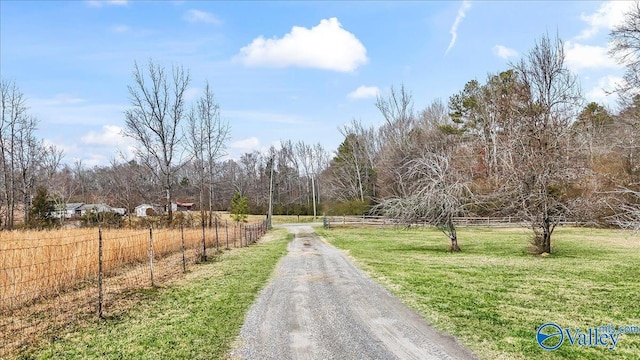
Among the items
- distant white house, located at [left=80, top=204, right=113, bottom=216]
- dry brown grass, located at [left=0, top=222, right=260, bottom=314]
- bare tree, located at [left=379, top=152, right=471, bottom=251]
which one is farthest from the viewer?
distant white house, located at [left=80, top=204, right=113, bottom=216]

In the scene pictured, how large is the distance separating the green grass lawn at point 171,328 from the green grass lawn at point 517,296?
10.8 feet

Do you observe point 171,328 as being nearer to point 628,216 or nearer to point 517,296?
point 517,296

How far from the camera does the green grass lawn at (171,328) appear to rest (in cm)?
524

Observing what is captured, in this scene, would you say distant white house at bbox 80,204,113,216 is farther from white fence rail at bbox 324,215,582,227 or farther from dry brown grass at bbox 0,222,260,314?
dry brown grass at bbox 0,222,260,314

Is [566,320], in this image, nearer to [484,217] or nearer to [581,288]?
[581,288]

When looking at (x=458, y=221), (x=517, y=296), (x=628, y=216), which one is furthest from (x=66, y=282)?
(x=458, y=221)

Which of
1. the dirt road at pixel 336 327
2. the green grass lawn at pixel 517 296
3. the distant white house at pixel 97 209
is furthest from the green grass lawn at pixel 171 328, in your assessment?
the distant white house at pixel 97 209

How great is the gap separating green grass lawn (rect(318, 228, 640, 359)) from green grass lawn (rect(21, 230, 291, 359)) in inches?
130

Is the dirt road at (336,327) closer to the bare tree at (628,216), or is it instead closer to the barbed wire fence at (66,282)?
the barbed wire fence at (66,282)

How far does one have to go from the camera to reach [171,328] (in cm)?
630

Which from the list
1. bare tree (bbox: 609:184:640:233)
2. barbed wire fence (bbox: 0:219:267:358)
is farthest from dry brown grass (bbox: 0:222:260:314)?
bare tree (bbox: 609:184:640:233)

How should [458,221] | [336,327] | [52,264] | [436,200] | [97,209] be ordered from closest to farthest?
[336,327] → [52,264] → [436,200] → [97,209] → [458,221]

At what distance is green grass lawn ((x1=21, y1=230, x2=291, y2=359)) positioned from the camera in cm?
524

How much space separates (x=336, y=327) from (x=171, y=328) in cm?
251
